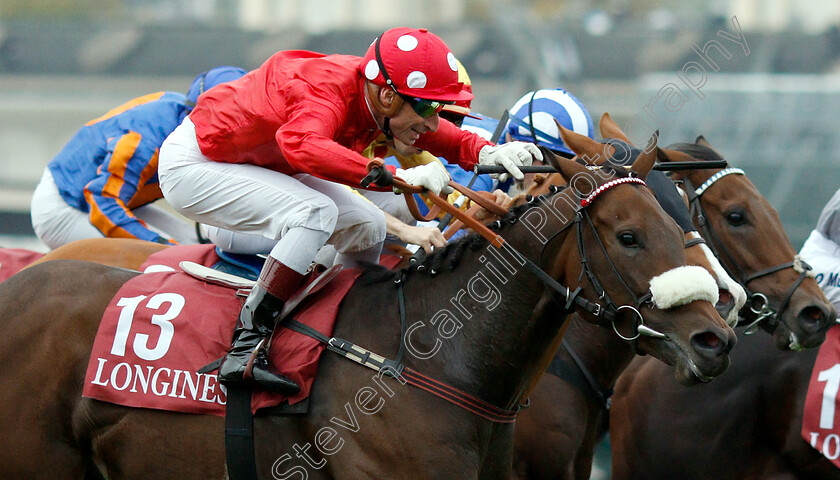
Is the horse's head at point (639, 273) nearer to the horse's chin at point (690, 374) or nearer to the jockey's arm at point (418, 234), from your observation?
the horse's chin at point (690, 374)

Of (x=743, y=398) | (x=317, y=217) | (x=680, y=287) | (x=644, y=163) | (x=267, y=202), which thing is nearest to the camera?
(x=680, y=287)

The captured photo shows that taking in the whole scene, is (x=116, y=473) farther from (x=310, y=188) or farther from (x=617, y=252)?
(x=617, y=252)

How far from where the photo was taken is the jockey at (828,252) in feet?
16.4

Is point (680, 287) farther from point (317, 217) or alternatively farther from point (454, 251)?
point (317, 217)

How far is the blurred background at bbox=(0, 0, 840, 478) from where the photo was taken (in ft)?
30.8

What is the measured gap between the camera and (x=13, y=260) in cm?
530

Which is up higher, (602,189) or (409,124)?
(602,189)

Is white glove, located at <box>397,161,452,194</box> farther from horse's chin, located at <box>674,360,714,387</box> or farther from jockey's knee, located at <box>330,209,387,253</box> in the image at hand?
horse's chin, located at <box>674,360,714,387</box>

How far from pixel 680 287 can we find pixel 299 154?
4.54ft

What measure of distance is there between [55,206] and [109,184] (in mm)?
507

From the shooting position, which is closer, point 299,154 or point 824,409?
point 299,154

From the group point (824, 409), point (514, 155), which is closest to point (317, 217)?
point (514, 155)

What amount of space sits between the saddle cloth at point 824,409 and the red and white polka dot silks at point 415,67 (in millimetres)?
2470

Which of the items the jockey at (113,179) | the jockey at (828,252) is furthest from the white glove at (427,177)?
the jockey at (113,179)
